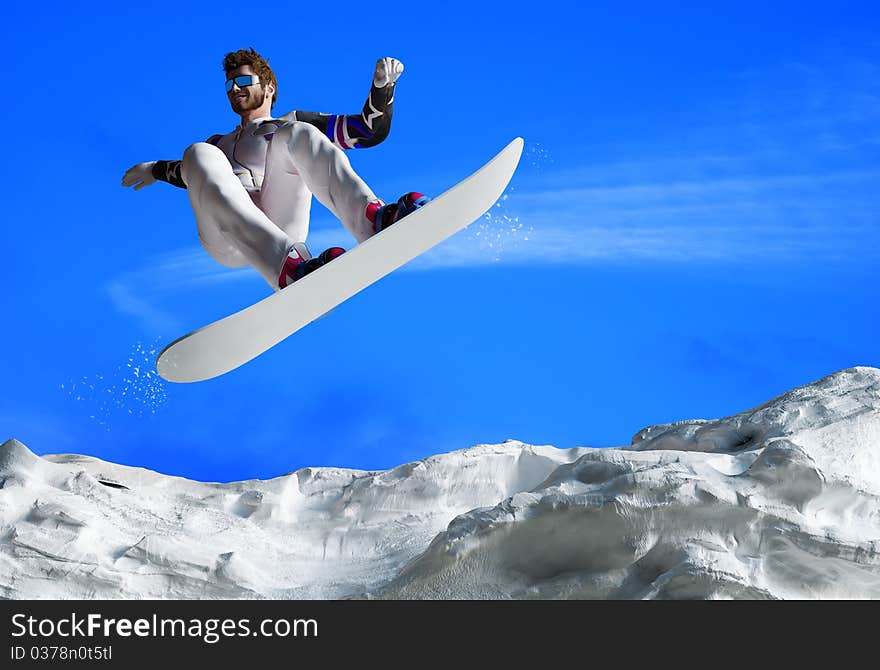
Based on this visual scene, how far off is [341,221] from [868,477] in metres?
2.09

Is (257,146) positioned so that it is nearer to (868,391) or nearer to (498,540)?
(498,540)

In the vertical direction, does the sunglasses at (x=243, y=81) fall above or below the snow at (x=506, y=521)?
above

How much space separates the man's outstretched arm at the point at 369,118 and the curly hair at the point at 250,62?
174mm

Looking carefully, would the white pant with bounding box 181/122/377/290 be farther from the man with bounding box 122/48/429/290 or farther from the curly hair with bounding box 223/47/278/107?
the curly hair with bounding box 223/47/278/107

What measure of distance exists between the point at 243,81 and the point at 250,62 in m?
0.08

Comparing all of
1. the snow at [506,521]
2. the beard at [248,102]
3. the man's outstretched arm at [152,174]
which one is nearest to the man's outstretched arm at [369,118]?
the beard at [248,102]

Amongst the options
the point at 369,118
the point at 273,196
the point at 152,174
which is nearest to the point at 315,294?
the point at 273,196

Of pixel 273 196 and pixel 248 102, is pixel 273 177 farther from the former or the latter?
pixel 248 102

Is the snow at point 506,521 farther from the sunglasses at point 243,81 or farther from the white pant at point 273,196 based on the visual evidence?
the sunglasses at point 243,81

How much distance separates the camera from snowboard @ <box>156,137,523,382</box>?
3.49m

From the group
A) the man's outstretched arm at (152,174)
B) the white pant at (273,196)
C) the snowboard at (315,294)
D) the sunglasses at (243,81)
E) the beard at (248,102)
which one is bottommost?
the snowboard at (315,294)

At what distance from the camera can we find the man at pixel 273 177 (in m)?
3.65

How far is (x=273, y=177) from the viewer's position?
13.2 feet
